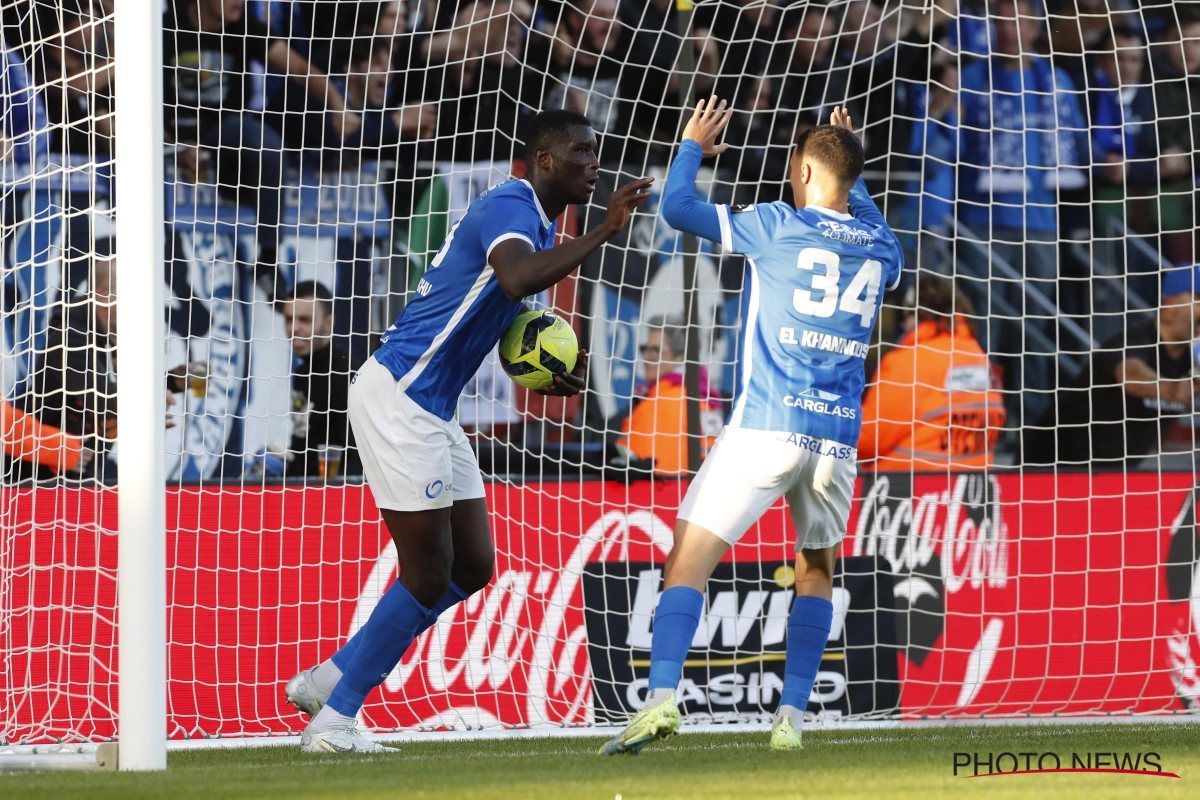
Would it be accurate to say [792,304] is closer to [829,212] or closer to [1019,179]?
[829,212]

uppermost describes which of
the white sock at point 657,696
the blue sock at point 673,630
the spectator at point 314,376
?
the spectator at point 314,376

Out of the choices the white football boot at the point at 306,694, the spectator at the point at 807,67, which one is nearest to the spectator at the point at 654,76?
the spectator at the point at 807,67

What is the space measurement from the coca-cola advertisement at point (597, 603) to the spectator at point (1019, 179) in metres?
1.09

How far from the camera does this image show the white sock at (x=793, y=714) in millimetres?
4473

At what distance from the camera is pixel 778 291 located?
4309mm

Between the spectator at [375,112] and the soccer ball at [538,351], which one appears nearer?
the soccer ball at [538,351]

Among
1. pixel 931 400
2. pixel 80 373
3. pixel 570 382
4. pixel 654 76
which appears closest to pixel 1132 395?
pixel 931 400

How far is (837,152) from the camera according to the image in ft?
14.4

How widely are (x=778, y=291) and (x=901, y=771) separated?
143 centimetres

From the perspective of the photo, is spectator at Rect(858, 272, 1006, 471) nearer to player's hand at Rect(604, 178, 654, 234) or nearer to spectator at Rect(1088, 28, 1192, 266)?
spectator at Rect(1088, 28, 1192, 266)

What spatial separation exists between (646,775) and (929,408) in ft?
12.5

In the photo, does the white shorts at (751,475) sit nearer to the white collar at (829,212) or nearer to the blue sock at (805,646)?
the blue sock at (805,646)

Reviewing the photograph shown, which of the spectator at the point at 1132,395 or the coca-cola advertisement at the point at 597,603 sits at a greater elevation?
the spectator at the point at 1132,395

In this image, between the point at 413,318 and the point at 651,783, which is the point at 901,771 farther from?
the point at 413,318
